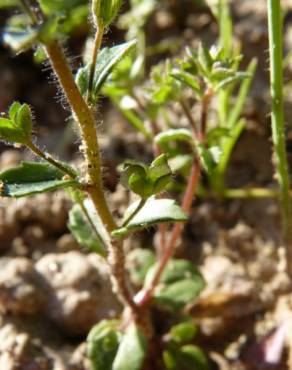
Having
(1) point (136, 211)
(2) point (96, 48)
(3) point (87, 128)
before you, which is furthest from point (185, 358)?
(2) point (96, 48)

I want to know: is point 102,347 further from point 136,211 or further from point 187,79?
point 187,79

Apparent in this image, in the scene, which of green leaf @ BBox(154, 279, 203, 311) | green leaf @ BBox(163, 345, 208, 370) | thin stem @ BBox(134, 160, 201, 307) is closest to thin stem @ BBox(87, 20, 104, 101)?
thin stem @ BBox(134, 160, 201, 307)

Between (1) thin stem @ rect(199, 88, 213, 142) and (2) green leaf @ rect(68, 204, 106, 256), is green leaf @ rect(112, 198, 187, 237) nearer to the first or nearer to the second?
(2) green leaf @ rect(68, 204, 106, 256)

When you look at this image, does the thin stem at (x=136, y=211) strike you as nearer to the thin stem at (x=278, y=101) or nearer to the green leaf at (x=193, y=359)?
the thin stem at (x=278, y=101)

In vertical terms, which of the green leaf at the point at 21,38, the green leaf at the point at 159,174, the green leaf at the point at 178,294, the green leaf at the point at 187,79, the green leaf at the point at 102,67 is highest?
the green leaf at the point at 21,38

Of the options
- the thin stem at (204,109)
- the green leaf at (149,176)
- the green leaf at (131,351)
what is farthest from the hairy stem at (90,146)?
the thin stem at (204,109)

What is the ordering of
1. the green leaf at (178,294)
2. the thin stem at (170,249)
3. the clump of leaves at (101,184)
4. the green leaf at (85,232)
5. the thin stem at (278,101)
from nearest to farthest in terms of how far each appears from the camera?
the clump of leaves at (101,184)
the thin stem at (278,101)
the green leaf at (85,232)
the thin stem at (170,249)
the green leaf at (178,294)
